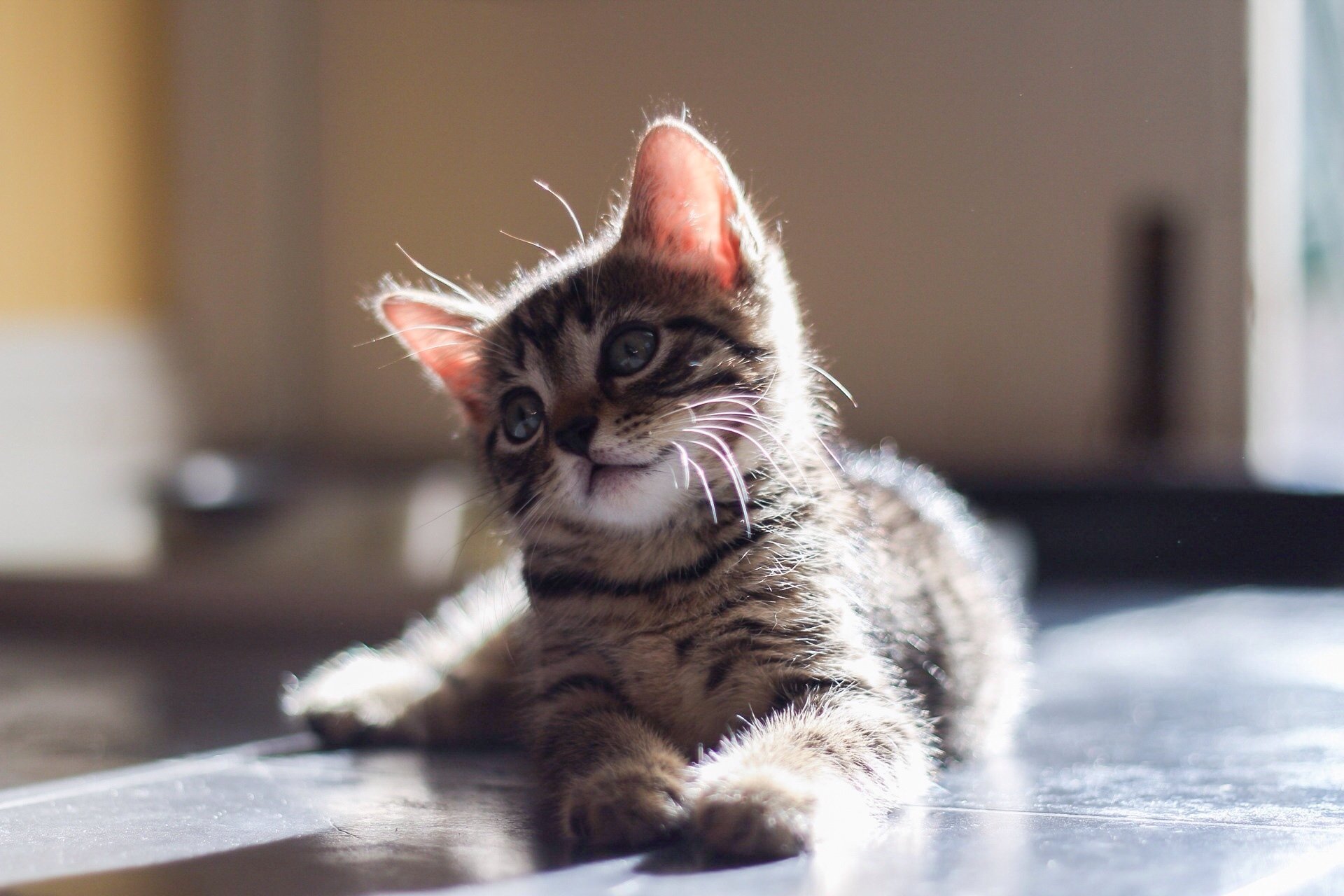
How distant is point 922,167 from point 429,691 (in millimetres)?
3276

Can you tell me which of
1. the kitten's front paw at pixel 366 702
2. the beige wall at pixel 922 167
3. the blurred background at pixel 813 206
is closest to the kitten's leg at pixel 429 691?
the kitten's front paw at pixel 366 702

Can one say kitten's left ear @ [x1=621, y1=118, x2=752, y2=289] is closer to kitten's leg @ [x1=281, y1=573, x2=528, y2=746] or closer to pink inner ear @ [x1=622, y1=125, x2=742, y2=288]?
pink inner ear @ [x1=622, y1=125, x2=742, y2=288]

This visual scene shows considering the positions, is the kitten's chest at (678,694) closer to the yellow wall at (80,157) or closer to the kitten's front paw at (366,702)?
the kitten's front paw at (366,702)

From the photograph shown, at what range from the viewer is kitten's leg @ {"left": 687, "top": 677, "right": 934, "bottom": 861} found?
1.07 meters

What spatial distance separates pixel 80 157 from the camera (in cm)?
373

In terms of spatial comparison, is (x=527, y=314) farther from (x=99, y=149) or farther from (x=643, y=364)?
(x=99, y=149)

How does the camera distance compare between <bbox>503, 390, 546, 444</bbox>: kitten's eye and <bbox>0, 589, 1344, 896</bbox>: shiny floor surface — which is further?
<bbox>503, 390, 546, 444</bbox>: kitten's eye

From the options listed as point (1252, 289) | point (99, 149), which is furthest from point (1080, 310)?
point (99, 149)

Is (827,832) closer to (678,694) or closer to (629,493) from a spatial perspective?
(678,694)

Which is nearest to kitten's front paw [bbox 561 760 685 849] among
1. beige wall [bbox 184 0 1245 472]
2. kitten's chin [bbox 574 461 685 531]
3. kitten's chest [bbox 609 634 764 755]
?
kitten's chest [bbox 609 634 764 755]

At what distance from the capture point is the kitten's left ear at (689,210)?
1407mm

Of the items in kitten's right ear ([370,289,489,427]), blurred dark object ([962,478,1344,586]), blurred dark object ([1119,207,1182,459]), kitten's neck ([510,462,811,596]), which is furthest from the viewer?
blurred dark object ([1119,207,1182,459])

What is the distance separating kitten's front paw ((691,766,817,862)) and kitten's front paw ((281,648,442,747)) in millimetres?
664

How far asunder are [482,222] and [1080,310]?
81.5 inches
